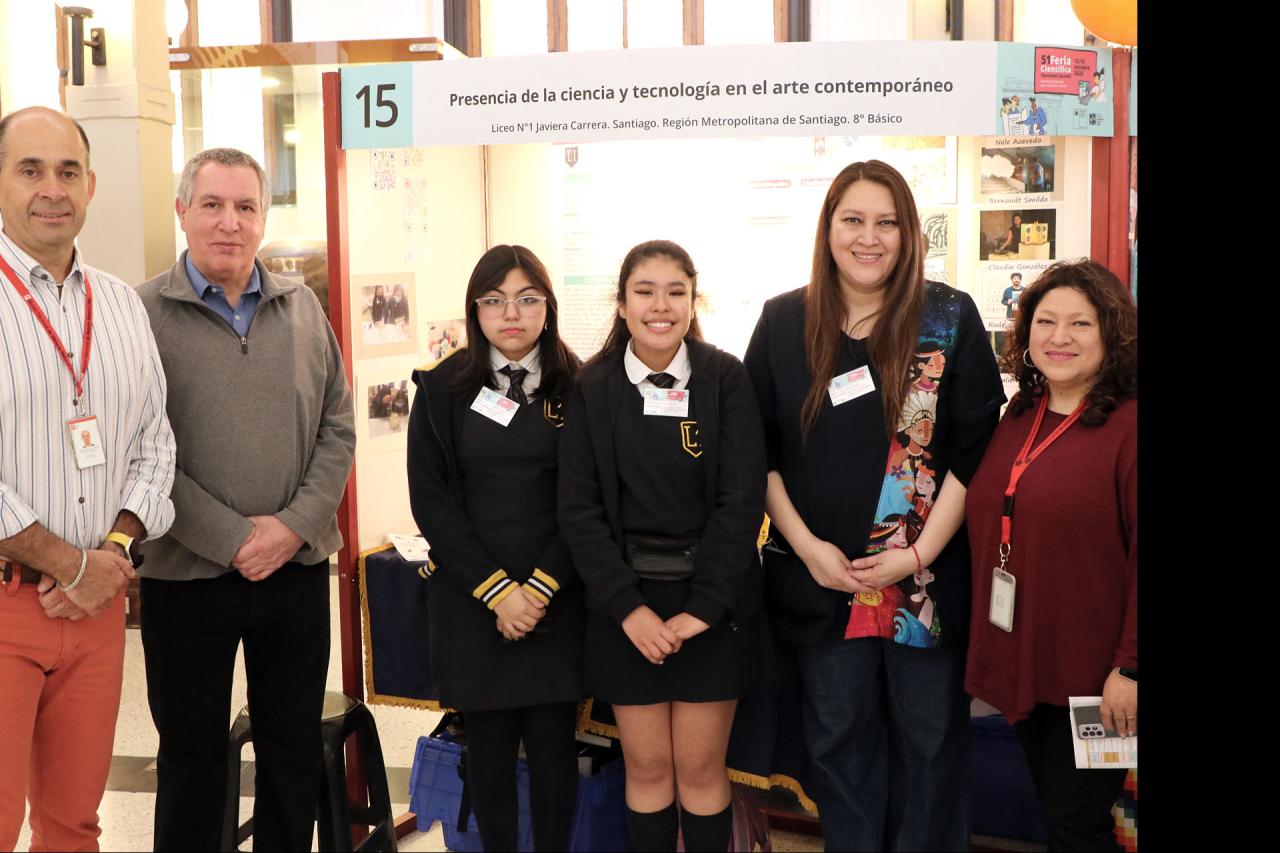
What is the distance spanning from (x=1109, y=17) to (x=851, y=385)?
1910 millimetres

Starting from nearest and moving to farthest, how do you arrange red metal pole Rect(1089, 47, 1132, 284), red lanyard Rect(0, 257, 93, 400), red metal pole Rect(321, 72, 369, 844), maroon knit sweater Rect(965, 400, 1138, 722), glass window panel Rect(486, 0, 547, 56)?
maroon knit sweater Rect(965, 400, 1138, 722) < red lanyard Rect(0, 257, 93, 400) < red metal pole Rect(1089, 47, 1132, 284) < red metal pole Rect(321, 72, 369, 844) < glass window panel Rect(486, 0, 547, 56)

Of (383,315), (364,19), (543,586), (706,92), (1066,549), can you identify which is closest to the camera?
(1066,549)

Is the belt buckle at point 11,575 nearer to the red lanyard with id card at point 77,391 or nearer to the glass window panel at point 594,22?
the red lanyard with id card at point 77,391

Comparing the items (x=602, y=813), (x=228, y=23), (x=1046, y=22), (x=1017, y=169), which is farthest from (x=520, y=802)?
(x=228, y=23)

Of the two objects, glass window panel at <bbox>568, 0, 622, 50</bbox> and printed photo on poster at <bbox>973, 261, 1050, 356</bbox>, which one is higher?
glass window panel at <bbox>568, 0, 622, 50</bbox>

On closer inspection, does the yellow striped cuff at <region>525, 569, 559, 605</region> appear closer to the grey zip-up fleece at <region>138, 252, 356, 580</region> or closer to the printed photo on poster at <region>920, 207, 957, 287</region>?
the grey zip-up fleece at <region>138, 252, 356, 580</region>

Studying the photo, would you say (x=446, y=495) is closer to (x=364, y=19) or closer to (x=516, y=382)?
(x=516, y=382)

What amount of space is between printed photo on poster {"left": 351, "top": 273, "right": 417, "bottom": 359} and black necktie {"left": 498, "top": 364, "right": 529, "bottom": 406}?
0.70 metres

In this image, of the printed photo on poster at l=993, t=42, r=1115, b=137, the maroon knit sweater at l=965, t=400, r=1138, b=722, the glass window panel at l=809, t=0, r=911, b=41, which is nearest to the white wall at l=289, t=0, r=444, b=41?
the glass window panel at l=809, t=0, r=911, b=41

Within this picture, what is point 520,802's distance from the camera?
288 cm

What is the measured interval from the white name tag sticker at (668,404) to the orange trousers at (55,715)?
1.20 meters

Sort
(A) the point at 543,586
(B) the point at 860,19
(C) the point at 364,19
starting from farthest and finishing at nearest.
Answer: (C) the point at 364,19 → (B) the point at 860,19 → (A) the point at 543,586

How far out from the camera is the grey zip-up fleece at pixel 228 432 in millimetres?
2398

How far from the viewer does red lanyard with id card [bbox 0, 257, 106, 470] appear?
213 cm
